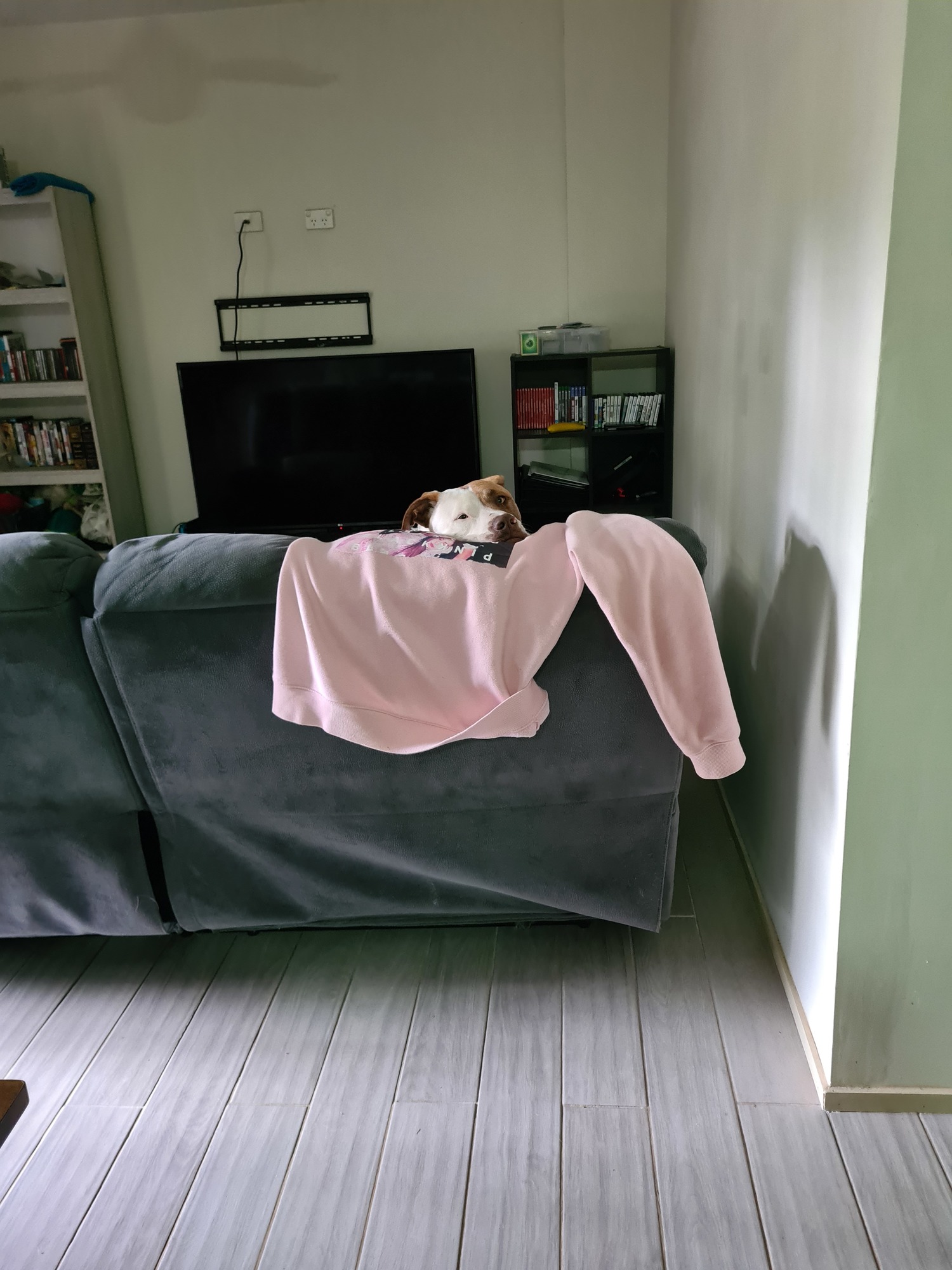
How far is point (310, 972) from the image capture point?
1.78 meters

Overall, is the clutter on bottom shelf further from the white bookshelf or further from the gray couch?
the gray couch

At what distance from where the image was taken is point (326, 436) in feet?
13.5

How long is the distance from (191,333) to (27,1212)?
148 inches

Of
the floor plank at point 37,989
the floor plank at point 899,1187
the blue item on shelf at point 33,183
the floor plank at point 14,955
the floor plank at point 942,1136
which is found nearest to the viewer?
the floor plank at point 899,1187

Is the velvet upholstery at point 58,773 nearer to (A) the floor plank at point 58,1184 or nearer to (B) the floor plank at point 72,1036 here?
(B) the floor plank at point 72,1036

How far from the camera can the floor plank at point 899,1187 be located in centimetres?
117

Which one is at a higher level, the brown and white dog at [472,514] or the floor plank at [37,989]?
the brown and white dog at [472,514]

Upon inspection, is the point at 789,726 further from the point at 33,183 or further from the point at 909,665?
the point at 33,183

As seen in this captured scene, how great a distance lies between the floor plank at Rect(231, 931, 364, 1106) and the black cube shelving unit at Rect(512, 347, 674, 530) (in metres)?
2.55

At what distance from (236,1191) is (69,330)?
3.95m

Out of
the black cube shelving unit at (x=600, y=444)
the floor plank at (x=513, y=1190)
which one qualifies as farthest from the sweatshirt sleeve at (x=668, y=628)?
the black cube shelving unit at (x=600, y=444)

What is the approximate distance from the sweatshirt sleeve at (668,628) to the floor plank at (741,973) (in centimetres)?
48

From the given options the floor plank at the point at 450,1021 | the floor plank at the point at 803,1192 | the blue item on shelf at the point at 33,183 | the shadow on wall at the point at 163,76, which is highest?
the shadow on wall at the point at 163,76

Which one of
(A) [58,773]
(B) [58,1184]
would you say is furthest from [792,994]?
(A) [58,773]
